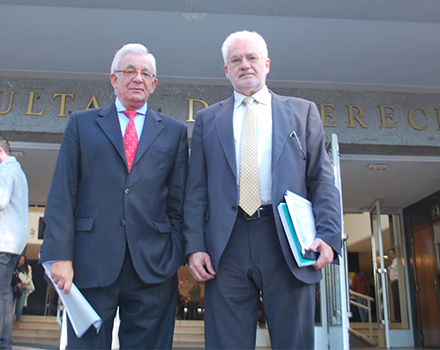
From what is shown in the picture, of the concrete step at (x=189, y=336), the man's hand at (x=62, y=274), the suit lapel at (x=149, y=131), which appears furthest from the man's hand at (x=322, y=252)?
the concrete step at (x=189, y=336)

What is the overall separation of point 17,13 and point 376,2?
320 centimetres

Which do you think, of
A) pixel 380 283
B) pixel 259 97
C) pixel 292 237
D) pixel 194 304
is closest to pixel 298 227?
pixel 292 237

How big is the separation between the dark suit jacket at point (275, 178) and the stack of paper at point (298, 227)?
0.03 metres

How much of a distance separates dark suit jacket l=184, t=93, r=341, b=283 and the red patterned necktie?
28 cm

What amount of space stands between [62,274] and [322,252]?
108cm

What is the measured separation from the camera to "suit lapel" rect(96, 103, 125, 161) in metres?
2.10

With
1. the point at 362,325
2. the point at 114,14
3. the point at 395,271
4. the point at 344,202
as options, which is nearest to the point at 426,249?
the point at 395,271

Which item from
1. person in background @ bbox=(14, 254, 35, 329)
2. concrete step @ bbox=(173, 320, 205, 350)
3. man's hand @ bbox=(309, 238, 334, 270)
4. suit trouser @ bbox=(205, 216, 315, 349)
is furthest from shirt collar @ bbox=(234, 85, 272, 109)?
person in background @ bbox=(14, 254, 35, 329)

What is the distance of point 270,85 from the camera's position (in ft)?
17.9

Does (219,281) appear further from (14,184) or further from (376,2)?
(376,2)

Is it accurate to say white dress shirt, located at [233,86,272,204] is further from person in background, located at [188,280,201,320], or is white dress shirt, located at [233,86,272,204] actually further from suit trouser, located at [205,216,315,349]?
person in background, located at [188,280,201,320]

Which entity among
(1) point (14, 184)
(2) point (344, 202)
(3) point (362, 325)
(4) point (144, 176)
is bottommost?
(3) point (362, 325)

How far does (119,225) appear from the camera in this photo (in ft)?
6.51

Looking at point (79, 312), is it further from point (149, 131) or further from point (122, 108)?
point (122, 108)
